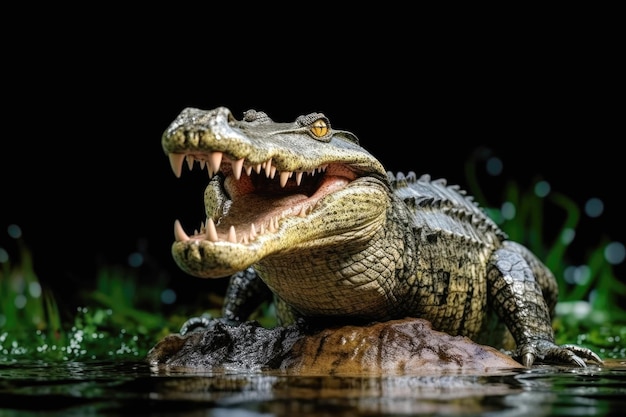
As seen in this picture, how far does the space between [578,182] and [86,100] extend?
4840 millimetres

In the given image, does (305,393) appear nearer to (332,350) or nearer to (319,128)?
(332,350)

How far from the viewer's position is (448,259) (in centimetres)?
344

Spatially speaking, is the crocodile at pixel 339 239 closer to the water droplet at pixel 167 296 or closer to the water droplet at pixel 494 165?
the water droplet at pixel 494 165

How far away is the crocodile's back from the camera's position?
3326mm

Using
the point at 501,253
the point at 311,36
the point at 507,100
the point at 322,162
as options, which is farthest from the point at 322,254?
the point at 507,100

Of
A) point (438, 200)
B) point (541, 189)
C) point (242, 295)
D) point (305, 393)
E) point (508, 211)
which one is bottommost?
point (305, 393)

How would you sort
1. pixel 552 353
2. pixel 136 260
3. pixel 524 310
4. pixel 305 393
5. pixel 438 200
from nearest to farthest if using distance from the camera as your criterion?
pixel 305 393, pixel 552 353, pixel 524 310, pixel 438 200, pixel 136 260

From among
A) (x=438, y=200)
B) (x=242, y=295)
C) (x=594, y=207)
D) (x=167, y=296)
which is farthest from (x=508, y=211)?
(x=242, y=295)

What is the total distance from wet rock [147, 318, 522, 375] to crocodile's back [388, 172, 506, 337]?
31 cm

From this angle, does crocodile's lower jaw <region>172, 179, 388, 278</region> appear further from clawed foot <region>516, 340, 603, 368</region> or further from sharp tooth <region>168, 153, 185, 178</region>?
clawed foot <region>516, 340, 603, 368</region>

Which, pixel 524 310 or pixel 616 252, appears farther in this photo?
pixel 616 252

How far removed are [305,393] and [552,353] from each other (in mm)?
1614

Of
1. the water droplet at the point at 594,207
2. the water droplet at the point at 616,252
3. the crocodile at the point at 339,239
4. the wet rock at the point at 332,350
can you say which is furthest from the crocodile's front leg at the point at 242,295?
the water droplet at the point at 594,207

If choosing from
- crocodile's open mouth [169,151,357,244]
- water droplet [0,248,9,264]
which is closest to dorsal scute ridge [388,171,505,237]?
crocodile's open mouth [169,151,357,244]
